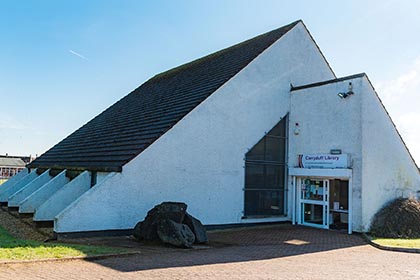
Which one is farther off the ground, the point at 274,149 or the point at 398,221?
the point at 274,149

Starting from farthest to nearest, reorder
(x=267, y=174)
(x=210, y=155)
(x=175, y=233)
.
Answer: (x=267, y=174) → (x=210, y=155) → (x=175, y=233)

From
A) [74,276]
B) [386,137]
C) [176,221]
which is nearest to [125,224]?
[176,221]

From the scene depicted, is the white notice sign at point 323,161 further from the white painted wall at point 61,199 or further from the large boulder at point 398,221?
the white painted wall at point 61,199

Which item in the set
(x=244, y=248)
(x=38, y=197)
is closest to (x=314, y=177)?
(x=244, y=248)

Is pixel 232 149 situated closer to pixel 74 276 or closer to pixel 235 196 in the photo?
pixel 235 196

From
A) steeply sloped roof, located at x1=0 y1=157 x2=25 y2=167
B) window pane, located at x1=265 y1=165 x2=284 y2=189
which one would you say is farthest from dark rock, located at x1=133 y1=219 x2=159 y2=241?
steeply sloped roof, located at x1=0 y1=157 x2=25 y2=167

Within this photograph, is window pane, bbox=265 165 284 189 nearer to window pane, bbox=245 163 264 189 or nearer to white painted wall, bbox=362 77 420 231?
window pane, bbox=245 163 264 189

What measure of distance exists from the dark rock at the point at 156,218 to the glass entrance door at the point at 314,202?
22.3 feet

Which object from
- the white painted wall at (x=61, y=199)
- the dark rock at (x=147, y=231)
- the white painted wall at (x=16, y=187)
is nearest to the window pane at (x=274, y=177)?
the dark rock at (x=147, y=231)

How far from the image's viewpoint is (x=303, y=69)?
19.2 metres

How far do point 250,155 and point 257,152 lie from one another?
16.0 inches

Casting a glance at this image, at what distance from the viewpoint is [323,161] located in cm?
1692

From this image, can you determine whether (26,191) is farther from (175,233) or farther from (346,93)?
(346,93)

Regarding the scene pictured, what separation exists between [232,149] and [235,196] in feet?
6.03
